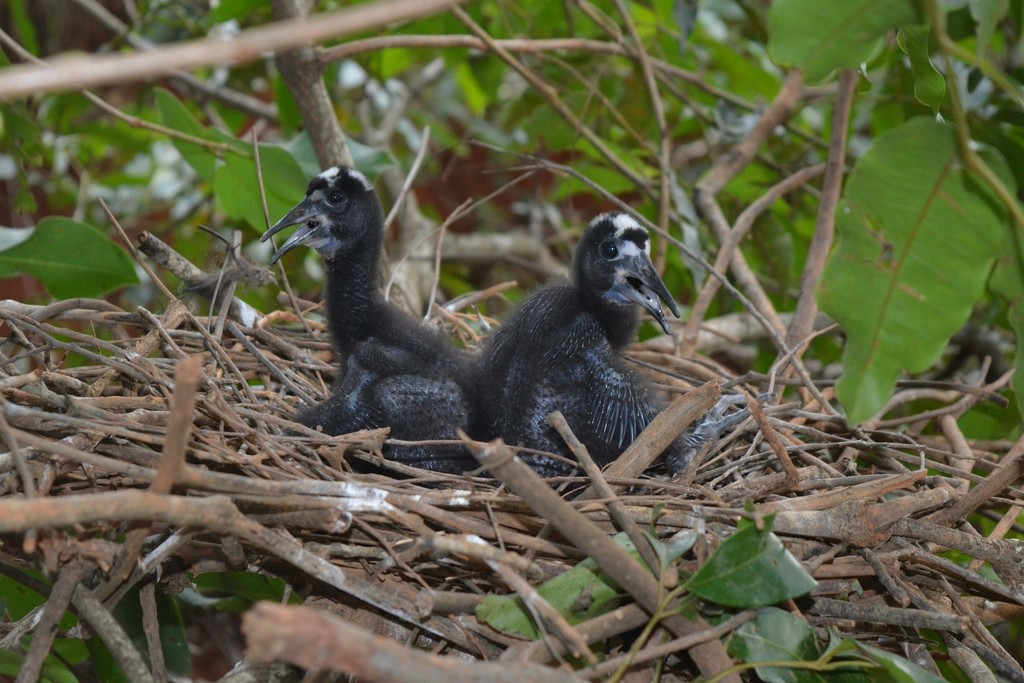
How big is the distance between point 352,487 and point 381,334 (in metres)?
1.07

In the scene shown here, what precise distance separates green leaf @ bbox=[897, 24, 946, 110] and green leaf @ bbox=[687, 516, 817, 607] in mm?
839

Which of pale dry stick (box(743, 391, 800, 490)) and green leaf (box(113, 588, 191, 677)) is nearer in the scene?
pale dry stick (box(743, 391, 800, 490))

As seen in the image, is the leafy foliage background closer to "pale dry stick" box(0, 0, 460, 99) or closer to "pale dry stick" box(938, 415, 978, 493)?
"pale dry stick" box(938, 415, 978, 493)

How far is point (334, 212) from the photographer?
2961mm

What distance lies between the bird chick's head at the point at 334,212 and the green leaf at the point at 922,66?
1.59 metres

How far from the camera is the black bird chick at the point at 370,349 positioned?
269cm

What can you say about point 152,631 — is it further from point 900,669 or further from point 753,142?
point 753,142

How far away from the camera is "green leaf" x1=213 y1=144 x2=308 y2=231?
3.30 meters

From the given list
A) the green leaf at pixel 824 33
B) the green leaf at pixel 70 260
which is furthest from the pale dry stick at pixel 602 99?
the green leaf at pixel 824 33

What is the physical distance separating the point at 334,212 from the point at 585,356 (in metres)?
0.84

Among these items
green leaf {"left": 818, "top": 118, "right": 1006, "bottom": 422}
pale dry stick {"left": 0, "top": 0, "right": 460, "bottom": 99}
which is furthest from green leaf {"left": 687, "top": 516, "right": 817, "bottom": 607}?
pale dry stick {"left": 0, "top": 0, "right": 460, "bottom": 99}

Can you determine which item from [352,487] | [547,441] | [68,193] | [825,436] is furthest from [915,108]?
[68,193]

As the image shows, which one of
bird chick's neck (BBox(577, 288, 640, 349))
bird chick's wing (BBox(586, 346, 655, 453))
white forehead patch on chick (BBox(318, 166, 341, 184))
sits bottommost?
bird chick's wing (BBox(586, 346, 655, 453))

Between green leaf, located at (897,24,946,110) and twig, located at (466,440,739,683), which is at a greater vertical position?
green leaf, located at (897,24,946,110)
